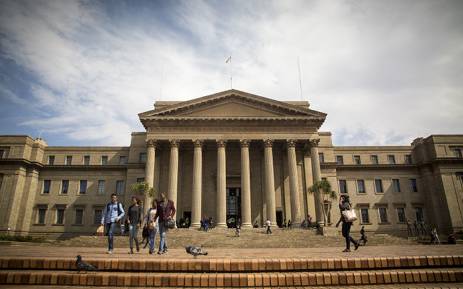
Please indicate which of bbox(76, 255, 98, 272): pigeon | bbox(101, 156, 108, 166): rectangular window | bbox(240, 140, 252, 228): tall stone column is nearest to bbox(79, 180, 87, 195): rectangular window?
bbox(101, 156, 108, 166): rectangular window

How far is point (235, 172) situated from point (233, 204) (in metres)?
4.50

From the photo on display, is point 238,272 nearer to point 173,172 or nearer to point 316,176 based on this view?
point 173,172

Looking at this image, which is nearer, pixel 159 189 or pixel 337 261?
pixel 337 261

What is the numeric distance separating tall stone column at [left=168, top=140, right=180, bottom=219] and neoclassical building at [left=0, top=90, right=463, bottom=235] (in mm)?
123

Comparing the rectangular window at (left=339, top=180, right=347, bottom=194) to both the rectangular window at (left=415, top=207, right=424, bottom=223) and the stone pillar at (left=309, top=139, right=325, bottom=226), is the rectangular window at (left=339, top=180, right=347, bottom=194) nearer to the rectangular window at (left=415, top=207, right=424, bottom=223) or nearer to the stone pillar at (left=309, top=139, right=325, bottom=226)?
the rectangular window at (left=415, top=207, right=424, bottom=223)

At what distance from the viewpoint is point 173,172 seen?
39188 mm

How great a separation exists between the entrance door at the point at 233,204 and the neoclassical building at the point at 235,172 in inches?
5.5

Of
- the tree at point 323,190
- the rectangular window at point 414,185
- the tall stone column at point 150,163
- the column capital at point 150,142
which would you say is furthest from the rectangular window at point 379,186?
the column capital at point 150,142

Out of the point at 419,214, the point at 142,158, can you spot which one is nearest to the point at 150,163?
the point at 142,158

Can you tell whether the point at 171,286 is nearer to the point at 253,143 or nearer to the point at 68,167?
the point at 253,143

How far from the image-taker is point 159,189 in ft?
141

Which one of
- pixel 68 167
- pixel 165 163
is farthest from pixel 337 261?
pixel 68 167

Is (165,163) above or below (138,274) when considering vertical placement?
above

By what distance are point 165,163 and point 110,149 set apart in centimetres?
1323
